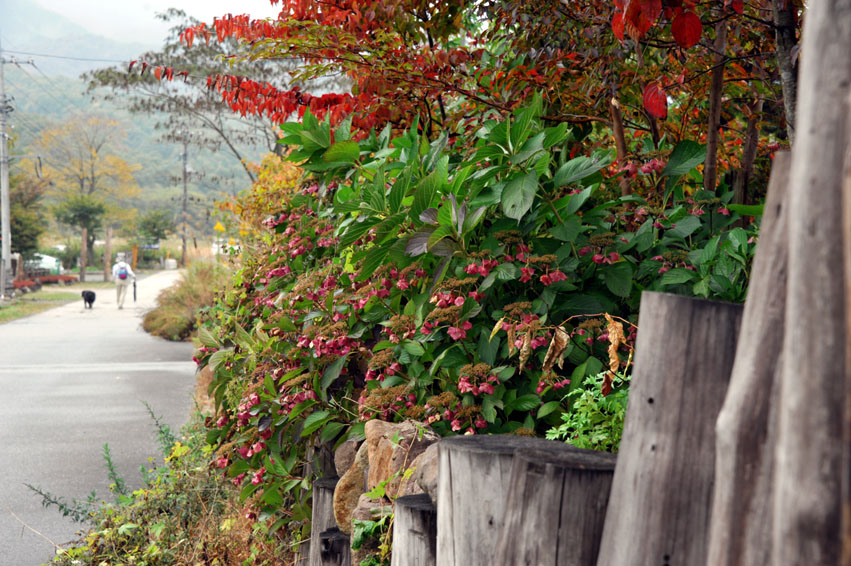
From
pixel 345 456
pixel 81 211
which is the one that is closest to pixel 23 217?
pixel 81 211

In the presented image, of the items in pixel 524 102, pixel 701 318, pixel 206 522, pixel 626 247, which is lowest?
pixel 206 522

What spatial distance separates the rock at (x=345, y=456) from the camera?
303cm

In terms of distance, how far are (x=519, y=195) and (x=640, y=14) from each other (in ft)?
2.33

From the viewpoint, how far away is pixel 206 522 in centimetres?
407

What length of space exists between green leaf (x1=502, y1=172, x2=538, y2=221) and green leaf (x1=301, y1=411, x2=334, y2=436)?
49.2 inches

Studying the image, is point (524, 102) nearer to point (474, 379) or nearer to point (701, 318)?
point (474, 379)

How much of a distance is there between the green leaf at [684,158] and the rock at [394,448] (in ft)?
4.88

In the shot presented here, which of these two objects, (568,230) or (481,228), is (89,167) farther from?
(568,230)

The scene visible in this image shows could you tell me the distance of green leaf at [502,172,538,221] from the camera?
→ 8.24ft

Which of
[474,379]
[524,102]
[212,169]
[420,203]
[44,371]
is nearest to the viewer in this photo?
[474,379]

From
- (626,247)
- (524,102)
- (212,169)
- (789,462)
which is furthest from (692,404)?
(212,169)

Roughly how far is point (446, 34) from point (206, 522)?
337 cm

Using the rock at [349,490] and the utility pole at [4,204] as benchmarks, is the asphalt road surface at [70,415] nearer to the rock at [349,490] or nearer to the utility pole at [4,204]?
the rock at [349,490]

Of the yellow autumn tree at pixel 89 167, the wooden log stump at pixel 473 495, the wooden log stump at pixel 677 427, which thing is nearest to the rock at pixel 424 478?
the wooden log stump at pixel 473 495
